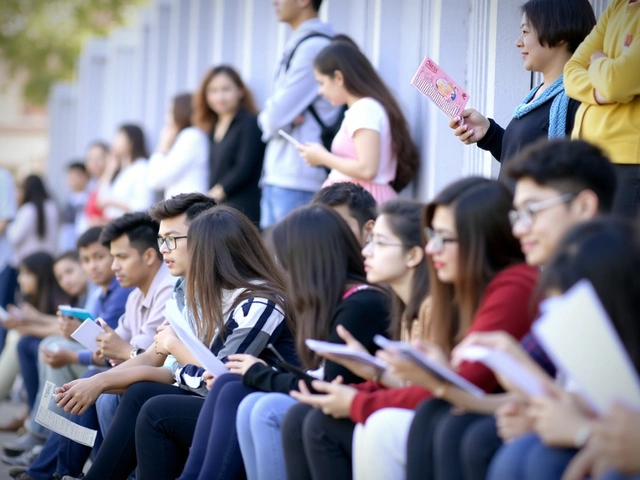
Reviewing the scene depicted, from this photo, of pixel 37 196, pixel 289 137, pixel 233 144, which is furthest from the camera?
pixel 37 196

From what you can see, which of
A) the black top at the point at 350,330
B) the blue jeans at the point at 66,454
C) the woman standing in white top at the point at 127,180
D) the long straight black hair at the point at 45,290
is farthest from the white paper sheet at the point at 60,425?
the woman standing in white top at the point at 127,180

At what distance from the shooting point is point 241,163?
7.73 meters

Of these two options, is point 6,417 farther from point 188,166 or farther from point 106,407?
point 106,407

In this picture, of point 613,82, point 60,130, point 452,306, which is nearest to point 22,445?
point 452,306

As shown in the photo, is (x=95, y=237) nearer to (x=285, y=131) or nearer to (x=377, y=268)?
(x=285, y=131)

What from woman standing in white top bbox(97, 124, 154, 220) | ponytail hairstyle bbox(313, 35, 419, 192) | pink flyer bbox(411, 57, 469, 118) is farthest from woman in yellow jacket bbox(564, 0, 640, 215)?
woman standing in white top bbox(97, 124, 154, 220)

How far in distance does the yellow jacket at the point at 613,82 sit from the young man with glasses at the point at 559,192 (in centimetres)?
100

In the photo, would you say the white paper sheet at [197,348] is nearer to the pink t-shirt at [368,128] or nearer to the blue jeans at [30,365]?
the pink t-shirt at [368,128]

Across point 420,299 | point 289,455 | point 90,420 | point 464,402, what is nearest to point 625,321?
point 464,402

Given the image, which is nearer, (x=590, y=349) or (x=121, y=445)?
(x=590, y=349)

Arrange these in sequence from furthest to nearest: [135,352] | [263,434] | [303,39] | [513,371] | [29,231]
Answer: [29,231]
[303,39]
[135,352]
[263,434]
[513,371]

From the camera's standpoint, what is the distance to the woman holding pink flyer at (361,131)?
5.77 metres

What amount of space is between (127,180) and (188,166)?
2.10m

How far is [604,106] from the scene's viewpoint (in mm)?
4145
